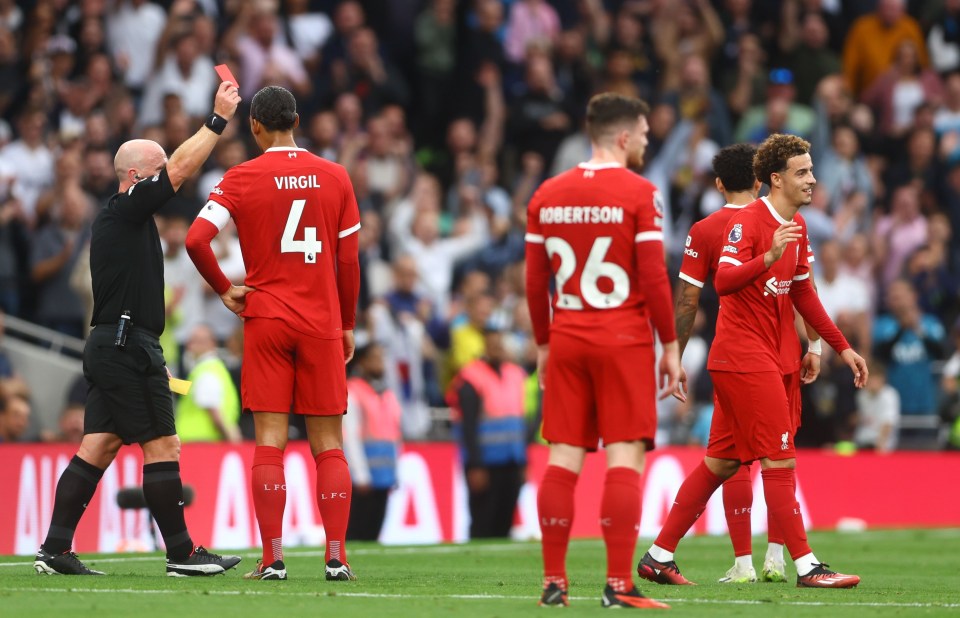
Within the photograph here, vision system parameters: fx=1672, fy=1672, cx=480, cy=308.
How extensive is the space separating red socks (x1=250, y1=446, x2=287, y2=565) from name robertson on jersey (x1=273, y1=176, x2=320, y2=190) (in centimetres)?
155

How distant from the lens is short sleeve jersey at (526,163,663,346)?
8.40 m

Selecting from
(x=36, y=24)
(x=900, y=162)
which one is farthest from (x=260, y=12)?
(x=900, y=162)

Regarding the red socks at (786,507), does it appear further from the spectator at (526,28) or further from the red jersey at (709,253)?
the spectator at (526,28)

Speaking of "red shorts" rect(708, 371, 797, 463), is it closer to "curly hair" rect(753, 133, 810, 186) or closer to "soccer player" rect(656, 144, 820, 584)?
"soccer player" rect(656, 144, 820, 584)

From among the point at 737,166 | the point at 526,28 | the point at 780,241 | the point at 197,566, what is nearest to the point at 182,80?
the point at 526,28

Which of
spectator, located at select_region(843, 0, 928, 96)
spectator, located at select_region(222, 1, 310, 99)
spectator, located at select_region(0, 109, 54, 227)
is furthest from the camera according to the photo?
spectator, located at select_region(843, 0, 928, 96)

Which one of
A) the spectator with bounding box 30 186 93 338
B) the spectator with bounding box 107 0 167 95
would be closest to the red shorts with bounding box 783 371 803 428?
the spectator with bounding box 30 186 93 338

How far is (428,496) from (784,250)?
→ 8.72 meters

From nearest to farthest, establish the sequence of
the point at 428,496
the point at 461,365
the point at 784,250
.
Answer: the point at 784,250 < the point at 428,496 < the point at 461,365

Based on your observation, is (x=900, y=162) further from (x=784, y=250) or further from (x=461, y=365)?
(x=784, y=250)

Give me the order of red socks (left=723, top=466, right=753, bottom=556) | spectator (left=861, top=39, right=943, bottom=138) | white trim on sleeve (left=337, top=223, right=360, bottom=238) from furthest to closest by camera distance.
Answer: spectator (left=861, top=39, right=943, bottom=138), red socks (left=723, top=466, right=753, bottom=556), white trim on sleeve (left=337, top=223, right=360, bottom=238)

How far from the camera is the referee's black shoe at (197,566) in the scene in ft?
33.4

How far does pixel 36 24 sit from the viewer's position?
63.8 ft

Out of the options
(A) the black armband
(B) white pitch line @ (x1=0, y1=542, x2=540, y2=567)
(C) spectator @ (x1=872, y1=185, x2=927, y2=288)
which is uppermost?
(C) spectator @ (x1=872, y1=185, x2=927, y2=288)
